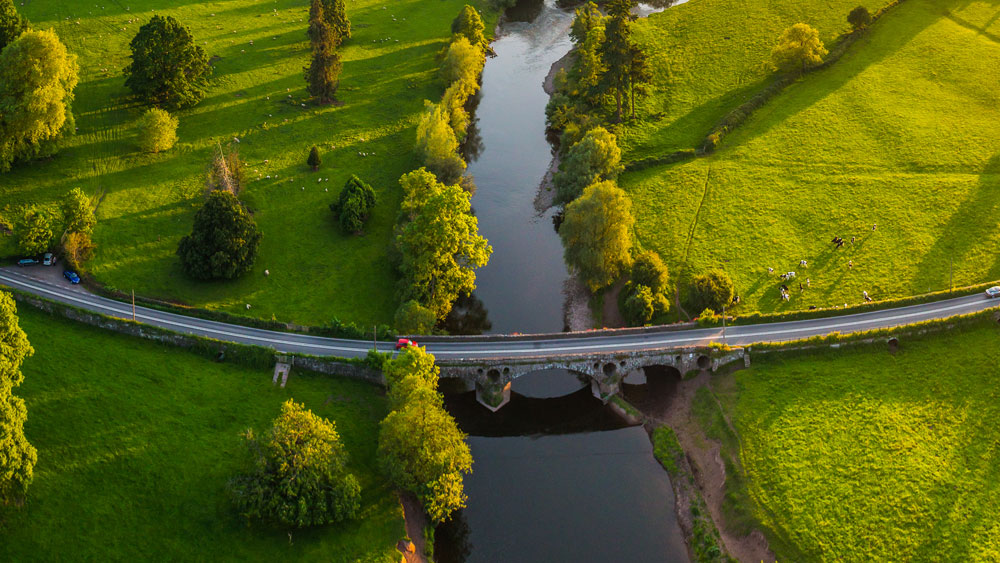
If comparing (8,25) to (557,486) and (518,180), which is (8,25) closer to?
(518,180)

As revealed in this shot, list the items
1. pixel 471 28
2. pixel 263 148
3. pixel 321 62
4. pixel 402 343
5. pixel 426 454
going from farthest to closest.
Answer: pixel 471 28
pixel 321 62
pixel 263 148
pixel 402 343
pixel 426 454

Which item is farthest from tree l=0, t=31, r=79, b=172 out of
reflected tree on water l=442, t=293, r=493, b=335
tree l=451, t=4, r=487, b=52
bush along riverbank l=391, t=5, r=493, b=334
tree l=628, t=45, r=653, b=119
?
tree l=628, t=45, r=653, b=119

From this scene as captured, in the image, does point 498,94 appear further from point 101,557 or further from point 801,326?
point 101,557

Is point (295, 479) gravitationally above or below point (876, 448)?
below

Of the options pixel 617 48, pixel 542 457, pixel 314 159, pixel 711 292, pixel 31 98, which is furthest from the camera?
pixel 617 48

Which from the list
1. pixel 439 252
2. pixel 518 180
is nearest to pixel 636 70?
pixel 518 180

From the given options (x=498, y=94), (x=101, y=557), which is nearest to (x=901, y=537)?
(x=101, y=557)
